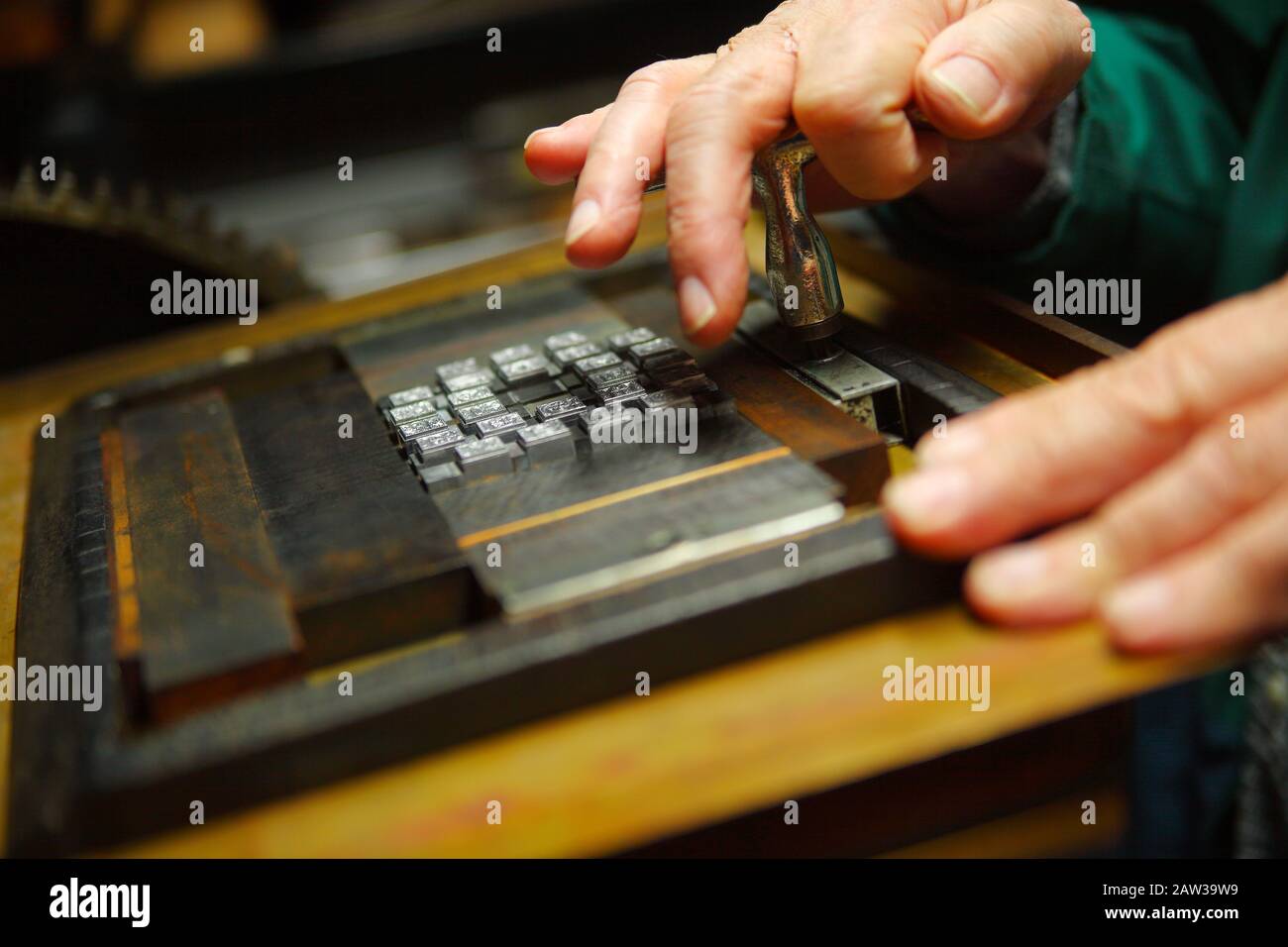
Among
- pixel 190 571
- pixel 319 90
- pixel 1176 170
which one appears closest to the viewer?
pixel 190 571

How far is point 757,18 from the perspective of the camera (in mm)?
748

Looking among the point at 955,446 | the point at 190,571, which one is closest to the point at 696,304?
the point at 955,446

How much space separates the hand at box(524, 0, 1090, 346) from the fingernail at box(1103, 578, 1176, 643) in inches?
10.1

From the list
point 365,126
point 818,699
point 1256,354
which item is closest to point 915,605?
point 818,699

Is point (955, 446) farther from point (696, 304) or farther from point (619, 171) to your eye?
point (619, 171)

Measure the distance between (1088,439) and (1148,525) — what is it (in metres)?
0.04

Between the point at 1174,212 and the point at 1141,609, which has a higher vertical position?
the point at 1174,212

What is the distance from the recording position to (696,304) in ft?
1.89

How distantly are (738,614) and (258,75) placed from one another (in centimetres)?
150

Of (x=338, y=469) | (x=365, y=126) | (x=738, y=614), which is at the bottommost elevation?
(x=738, y=614)

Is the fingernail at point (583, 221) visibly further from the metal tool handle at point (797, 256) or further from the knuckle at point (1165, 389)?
the knuckle at point (1165, 389)

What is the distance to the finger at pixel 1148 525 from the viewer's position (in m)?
0.41

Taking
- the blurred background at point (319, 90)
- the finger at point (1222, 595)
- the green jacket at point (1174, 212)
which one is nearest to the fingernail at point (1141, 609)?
the finger at point (1222, 595)
